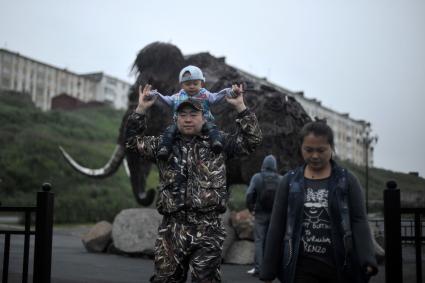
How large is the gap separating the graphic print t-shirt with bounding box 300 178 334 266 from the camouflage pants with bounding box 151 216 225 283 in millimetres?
627

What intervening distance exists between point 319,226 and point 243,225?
579 centimetres

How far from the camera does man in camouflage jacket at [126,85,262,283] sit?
11.1 ft

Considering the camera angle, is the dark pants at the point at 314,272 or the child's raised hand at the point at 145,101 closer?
the dark pants at the point at 314,272

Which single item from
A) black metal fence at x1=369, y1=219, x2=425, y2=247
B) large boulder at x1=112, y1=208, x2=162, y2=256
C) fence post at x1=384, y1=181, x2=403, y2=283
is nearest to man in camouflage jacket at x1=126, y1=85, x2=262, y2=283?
fence post at x1=384, y1=181, x2=403, y2=283

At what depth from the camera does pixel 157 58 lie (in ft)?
33.3

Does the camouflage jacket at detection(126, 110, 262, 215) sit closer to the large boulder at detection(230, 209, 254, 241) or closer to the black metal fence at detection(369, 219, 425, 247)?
the black metal fence at detection(369, 219, 425, 247)

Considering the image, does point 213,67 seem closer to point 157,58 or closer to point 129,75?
point 157,58

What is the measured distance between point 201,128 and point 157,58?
6748 millimetres

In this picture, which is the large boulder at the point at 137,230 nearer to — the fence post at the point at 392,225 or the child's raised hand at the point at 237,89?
the child's raised hand at the point at 237,89

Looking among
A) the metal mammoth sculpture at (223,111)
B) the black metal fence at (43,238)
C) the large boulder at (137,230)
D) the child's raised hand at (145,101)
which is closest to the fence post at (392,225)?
the child's raised hand at (145,101)

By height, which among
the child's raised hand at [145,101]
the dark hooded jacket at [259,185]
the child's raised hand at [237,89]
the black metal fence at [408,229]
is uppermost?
the child's raised hand at [237,89]

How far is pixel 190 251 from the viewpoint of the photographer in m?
3.38

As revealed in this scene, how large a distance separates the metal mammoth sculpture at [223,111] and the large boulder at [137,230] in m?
1.44

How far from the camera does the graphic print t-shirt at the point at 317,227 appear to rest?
117 inches
